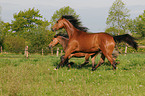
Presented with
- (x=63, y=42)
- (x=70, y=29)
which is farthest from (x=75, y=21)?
(x=63, y=42)

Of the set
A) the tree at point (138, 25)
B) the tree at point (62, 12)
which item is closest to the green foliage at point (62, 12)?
the tree at point (62, 12)

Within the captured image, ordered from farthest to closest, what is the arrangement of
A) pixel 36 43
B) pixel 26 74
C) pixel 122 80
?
1. pixel 36 43
2. pixel 26 74
3. pixel 122 80

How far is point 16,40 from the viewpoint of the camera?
108ft

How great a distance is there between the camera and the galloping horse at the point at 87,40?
7.75 meters

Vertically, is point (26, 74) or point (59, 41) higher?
point (59, 41)

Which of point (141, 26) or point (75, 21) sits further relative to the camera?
point (141, 26)

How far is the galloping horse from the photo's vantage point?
7746 mm

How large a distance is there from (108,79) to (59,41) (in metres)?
4.91

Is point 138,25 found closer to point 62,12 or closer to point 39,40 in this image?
point 62,12

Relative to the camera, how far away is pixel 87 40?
317 inches

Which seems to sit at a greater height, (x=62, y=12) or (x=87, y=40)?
(x=62, y=12)

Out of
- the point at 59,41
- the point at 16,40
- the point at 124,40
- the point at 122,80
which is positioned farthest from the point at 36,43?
the point at 122,80

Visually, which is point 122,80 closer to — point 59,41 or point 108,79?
point 108,79

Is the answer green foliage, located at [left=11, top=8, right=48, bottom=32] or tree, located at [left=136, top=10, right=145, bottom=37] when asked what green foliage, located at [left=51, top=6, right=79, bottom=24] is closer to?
green foliage, located at [left=11, top=8, right=48, bottom=32]
